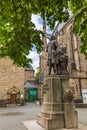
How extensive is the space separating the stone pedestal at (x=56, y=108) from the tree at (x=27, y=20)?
355 cm

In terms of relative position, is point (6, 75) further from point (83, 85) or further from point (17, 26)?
point (17, 26)

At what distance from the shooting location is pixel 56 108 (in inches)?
348

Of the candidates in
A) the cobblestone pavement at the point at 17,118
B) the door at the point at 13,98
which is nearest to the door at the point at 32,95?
the door at the point at 13,98

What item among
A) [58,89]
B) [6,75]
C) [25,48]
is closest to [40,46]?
[25,48]

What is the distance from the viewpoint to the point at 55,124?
8344 mm

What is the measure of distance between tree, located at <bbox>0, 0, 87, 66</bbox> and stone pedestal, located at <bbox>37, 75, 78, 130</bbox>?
3.55m

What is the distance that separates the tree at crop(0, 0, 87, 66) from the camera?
5230 mm

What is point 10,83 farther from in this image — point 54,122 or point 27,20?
point 27,20

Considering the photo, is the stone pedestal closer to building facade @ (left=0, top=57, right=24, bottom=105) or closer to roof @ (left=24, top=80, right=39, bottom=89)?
building facade @ (left=0, top=57, right=24, bottom=105)

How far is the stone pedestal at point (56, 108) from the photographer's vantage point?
27.7 ft

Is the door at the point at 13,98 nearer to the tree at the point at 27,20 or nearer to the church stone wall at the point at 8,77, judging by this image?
the church stone wall at the point at 8,77

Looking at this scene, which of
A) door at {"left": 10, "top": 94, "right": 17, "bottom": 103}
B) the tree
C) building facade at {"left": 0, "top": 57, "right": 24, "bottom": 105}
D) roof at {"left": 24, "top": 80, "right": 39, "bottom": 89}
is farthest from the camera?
roof at {"left": 24, "top": 80, "right": 39, "bottom": 89}

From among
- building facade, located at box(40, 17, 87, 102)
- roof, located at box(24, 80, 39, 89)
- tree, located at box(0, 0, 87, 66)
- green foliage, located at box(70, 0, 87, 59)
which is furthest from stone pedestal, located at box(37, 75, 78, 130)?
roof, located at box(24, 80, 39, 89)

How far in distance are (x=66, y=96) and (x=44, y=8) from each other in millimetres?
4921
